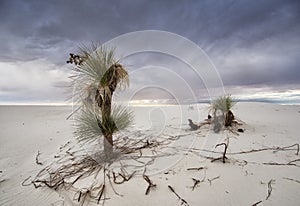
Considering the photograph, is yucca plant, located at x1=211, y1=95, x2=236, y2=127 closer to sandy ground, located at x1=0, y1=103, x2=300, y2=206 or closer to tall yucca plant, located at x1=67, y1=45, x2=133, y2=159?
sandy ground, located at x1=0, y1=103, x2=300, y2=206

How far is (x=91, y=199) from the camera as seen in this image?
76.5 inches

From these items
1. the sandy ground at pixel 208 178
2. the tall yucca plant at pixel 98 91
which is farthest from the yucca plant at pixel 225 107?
the tall yucca plant at pixel 98 91

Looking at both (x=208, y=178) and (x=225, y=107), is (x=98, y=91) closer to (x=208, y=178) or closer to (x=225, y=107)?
(x=208, y=178)

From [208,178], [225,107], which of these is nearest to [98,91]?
[208,178]

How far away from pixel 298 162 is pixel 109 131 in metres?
2.77

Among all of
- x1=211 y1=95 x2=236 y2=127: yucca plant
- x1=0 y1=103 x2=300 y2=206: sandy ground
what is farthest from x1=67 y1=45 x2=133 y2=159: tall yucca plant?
x1=211 y1=95 x2=236 y2=127: yucca plant

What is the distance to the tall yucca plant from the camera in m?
2.75

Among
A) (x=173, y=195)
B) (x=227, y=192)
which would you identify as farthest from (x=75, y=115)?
(x=227, y=192)

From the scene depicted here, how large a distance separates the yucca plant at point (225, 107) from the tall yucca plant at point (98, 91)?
286cm

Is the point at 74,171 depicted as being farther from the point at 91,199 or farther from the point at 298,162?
the point at 298,162

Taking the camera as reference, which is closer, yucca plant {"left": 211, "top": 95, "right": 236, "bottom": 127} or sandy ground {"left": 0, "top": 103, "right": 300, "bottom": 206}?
sandy ground {"left": 0, "top": 103, "right": 300, "bottom": 206}

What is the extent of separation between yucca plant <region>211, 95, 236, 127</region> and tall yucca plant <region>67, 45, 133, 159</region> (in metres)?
2.86

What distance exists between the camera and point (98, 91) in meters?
2.73

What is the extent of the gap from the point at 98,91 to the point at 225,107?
3.32 m
